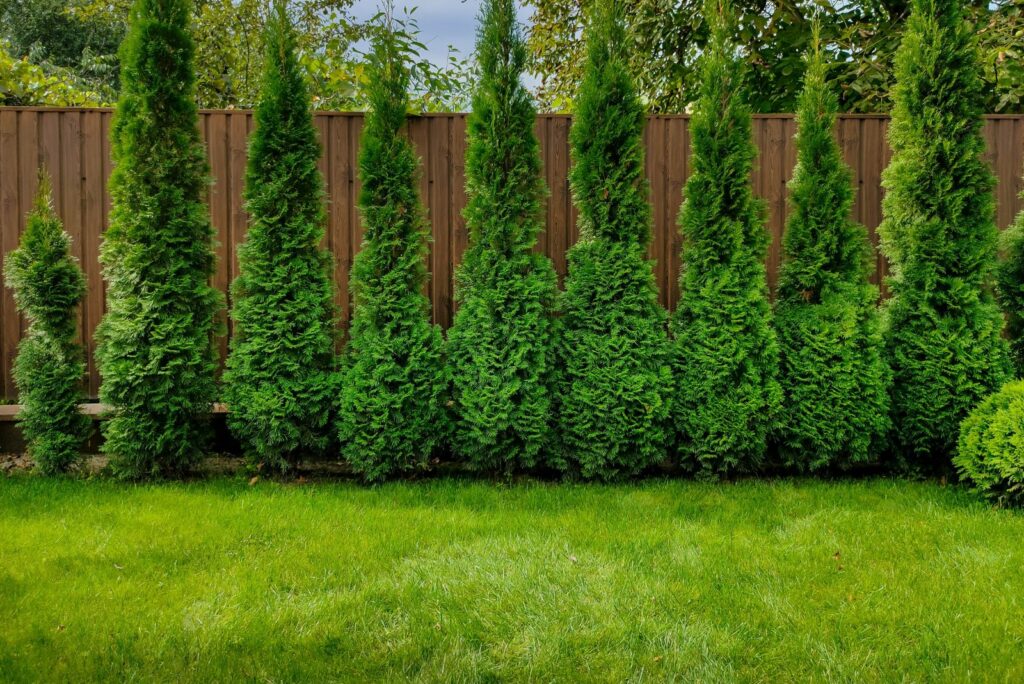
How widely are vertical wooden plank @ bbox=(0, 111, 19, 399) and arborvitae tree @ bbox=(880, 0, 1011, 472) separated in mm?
6602

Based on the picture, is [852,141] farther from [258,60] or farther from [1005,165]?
[258,60]

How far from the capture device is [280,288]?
4.61m

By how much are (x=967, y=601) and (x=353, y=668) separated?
97.5 inches

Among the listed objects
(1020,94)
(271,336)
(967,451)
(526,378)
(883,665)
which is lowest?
(883,665)

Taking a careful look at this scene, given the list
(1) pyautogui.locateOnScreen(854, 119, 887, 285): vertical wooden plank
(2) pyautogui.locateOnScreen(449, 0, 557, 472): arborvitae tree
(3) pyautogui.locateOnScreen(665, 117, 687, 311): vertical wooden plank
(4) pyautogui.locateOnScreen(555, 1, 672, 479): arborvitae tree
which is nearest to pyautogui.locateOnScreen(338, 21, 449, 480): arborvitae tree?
(2) pyautogui.locateOnScreen(449, 0, 557, 472): arborvitae tree

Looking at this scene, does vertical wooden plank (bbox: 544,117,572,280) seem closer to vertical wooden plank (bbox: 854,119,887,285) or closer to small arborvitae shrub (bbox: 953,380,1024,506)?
vertical wooden plank (bbox: 854,119,887,285)

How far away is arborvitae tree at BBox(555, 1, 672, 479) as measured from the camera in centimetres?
457

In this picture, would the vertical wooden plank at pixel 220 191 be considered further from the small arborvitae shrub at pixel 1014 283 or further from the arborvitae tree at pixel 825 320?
the small arborvitae shrub at pixel 1014 283

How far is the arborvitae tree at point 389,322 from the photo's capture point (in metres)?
4.55

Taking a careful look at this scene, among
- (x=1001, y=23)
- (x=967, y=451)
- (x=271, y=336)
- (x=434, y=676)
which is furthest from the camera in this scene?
(x=1001, y=23)

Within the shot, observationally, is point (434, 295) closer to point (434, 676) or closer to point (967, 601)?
point (434, 676)

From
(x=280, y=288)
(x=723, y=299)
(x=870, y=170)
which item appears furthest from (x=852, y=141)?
(x=280, y=288)

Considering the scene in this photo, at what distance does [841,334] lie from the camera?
4617 millimetres

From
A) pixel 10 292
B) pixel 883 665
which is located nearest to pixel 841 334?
pixel 883 665
